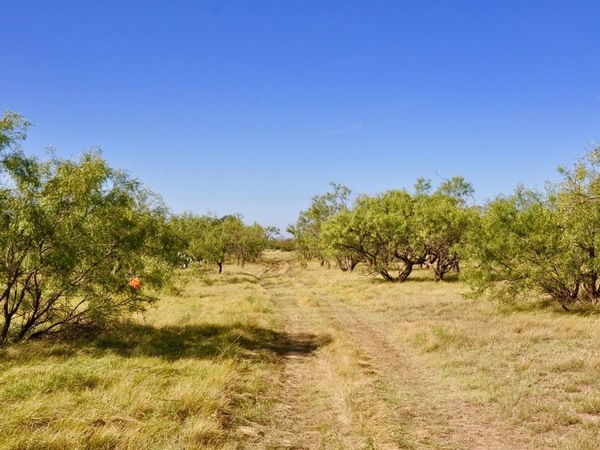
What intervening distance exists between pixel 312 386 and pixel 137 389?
4274mm

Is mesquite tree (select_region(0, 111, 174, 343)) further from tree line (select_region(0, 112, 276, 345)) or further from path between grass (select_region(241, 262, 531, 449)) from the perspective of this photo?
path between grass (select_region(241, 262, 531, 449))

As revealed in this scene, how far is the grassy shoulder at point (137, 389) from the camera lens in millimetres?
6922

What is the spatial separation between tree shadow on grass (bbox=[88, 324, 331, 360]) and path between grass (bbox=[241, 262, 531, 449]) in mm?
801

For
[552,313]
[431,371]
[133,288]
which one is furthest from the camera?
[552,313]

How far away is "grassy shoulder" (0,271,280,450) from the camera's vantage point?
6.92 m

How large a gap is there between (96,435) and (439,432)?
5989 mm

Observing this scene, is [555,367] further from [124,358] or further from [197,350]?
[124,358]

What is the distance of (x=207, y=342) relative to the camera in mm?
15273

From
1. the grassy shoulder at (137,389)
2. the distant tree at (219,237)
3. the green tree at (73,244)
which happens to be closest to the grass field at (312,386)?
the grassy shoulder at (137,389)

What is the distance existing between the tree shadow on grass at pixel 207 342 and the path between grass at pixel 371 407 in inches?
31.5

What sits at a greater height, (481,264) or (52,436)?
(481,264)

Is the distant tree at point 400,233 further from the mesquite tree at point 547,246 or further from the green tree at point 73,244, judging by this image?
the green tree at point 73,244

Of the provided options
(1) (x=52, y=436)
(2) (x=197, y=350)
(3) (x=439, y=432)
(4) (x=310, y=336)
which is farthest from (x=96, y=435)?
(4) (x=310, y=336)

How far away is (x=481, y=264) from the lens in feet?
74.1
